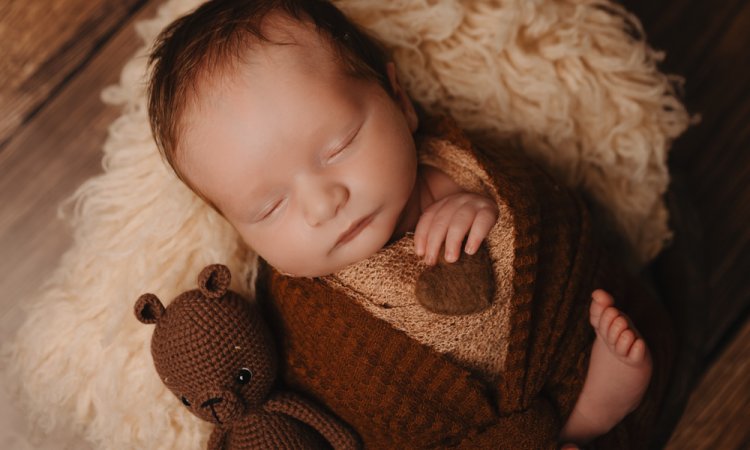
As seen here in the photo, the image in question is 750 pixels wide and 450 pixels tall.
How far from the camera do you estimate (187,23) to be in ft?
2.98

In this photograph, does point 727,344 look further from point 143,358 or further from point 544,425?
point 143,358

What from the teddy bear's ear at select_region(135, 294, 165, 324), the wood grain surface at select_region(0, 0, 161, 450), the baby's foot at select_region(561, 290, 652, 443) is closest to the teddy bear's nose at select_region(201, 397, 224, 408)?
the teddy bear's ear at select_region(135, 294, 165, 324)

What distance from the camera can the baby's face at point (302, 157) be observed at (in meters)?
0.82

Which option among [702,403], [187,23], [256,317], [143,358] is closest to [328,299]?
[256,317]

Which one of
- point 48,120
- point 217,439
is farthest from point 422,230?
point 48,120

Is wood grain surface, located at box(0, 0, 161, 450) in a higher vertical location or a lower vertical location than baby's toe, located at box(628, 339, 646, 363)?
higher

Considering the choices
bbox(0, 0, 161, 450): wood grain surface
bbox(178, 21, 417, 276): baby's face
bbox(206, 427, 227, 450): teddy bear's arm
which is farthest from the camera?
bbox(0, 0, 161, 450): wood grain surface

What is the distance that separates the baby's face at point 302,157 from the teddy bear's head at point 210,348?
10 cm

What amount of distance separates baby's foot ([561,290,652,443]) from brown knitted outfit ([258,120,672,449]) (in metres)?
0.02

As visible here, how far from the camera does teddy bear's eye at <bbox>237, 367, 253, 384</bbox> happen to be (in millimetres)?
887

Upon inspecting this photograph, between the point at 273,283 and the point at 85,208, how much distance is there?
371 millimetres

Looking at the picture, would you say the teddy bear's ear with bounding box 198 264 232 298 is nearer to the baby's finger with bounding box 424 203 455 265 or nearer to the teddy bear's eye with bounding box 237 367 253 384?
the teddy bear's eye with bounding box 237 367 253 384

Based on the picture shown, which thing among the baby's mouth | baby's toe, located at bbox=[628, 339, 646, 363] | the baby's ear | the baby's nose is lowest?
baby's toe, located at bbox=[628, 339, 646, 363]

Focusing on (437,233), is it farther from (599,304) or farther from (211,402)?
(211,402)
